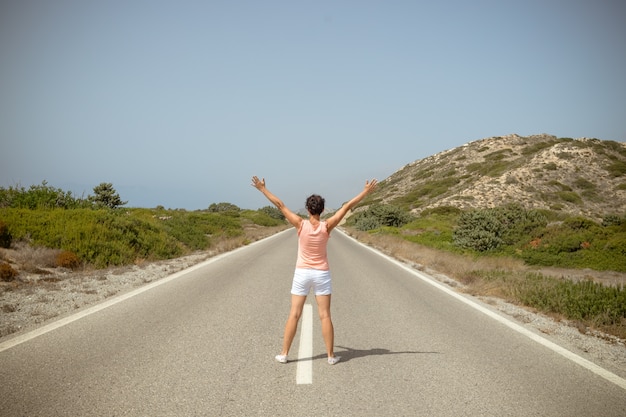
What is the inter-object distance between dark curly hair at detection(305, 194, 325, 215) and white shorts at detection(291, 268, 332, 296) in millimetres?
688

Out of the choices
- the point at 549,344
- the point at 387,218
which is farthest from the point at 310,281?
the point at 387,218

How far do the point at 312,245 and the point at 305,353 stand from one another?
4.70ft

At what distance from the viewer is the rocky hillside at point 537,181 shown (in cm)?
4553

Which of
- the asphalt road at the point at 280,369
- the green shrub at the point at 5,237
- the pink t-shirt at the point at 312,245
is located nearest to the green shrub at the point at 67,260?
the green shrub at the point at 5,237

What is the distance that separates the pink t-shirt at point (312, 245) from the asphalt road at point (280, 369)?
1.14m

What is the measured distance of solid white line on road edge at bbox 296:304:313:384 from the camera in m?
4.18

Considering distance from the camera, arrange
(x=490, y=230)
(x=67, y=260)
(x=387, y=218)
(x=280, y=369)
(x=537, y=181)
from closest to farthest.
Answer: (x=280, y=369) → (x=67, y=260) → (x=490, y=230) → (x=387, y=218) → (x=537, y=181)

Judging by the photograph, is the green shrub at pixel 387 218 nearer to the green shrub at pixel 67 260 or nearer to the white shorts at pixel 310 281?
the green shrub at pixel 67 260

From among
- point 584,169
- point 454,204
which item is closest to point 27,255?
point 454,204

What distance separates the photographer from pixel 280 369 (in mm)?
4406

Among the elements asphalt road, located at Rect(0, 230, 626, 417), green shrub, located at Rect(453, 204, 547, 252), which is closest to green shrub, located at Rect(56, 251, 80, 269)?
asphalt road, located at Rect(0, 230, 626, 417)

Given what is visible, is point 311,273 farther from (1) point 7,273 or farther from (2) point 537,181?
(2) point 537,181

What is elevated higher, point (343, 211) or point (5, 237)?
point (343, 211)

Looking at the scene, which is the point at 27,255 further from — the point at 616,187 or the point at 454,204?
the point at 616,187
